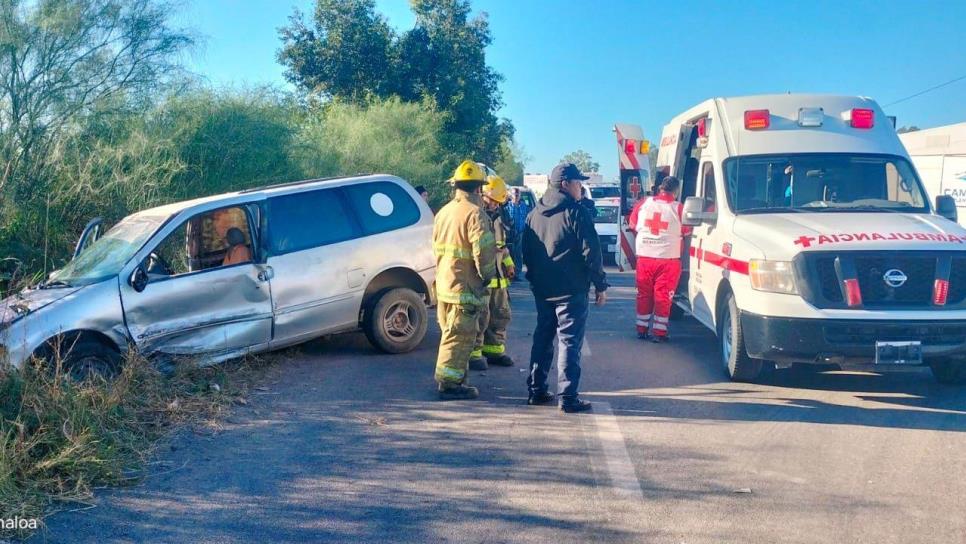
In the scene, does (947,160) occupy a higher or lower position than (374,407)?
higher

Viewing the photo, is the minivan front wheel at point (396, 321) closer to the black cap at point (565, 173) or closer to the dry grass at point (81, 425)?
the dry grass at point (81, 425)

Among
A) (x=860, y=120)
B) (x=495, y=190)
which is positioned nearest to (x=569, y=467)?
(x=495, y=190)

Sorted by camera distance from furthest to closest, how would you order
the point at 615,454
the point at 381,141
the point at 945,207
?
the point at 381,141 < the point at 945,207 < the point at 615,454

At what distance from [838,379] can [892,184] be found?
202cm

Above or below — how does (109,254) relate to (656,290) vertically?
above

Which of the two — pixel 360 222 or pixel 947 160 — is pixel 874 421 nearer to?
pixel 360 222

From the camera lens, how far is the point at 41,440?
5.23 metres

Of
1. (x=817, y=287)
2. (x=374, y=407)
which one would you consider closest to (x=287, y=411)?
(x=374, y=407)

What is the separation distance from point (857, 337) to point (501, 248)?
124 inches

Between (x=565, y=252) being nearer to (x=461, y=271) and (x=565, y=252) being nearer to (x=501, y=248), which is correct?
(x=461, y=271)

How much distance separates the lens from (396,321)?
905cm

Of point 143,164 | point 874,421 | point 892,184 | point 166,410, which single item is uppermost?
point 143,164

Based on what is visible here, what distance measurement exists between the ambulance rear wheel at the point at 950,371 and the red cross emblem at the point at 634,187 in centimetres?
775

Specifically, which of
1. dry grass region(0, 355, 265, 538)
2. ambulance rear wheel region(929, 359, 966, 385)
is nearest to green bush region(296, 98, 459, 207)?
dry grass region(0, 355, 265, 538)
